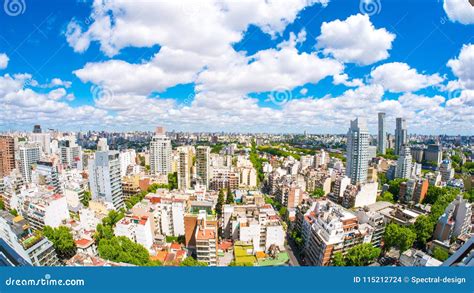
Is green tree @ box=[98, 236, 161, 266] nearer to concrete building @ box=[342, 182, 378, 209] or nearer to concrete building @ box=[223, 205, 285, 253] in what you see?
concrete building @ box=[223, 205, 285, 253]

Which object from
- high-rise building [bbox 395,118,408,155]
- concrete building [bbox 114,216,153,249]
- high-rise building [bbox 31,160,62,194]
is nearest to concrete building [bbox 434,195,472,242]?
concrete building [bbox 114,216,153,249]

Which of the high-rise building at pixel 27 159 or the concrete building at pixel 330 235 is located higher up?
the high-rise building at pixel 27 159

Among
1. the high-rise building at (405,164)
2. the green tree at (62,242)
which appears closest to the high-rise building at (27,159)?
the green tree at (62,242)

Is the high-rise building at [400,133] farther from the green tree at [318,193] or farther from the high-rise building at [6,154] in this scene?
the high-rise building at [6,154]

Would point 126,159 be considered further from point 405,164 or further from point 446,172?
point 446,172

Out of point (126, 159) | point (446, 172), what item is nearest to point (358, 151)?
point (446, 172)

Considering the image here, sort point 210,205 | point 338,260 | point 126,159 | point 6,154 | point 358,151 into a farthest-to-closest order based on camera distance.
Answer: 1. point 126,159
2. point 6,154
3. point 358,151
4. point 210,205
5. point 338,260

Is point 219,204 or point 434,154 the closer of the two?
point 219,204
